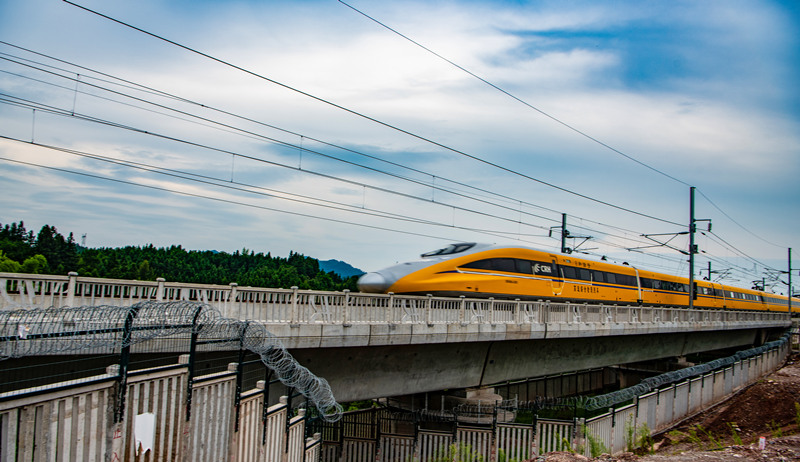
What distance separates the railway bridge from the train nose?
2.00 metres

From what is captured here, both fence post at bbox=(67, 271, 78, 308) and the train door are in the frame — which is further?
the train door

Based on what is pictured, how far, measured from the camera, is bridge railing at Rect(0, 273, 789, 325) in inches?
395

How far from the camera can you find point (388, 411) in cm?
2106

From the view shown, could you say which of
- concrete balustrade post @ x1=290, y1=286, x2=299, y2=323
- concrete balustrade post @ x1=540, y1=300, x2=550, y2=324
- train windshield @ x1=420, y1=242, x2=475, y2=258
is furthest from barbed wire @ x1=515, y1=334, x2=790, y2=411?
concrete balustrade post @ x1=290, y1=286, x2=299, y2=323

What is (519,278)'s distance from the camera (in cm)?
2352

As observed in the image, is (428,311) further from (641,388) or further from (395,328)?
(641,388)

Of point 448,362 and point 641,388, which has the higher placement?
point 448,362

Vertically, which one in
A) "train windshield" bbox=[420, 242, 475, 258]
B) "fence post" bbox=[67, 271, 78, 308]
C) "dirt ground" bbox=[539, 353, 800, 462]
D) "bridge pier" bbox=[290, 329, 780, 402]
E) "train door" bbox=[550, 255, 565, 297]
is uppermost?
"train windshield" bbox=[420, 242, 475, 258]

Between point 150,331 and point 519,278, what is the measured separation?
18.3m

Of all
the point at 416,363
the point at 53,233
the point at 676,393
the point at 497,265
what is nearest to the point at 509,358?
the point at 497,265

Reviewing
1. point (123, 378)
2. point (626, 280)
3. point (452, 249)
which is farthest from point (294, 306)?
point (626, 280)

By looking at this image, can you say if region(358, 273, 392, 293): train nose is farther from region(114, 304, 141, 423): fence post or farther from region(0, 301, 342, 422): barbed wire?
region(114, 304, 141, 423): fence post

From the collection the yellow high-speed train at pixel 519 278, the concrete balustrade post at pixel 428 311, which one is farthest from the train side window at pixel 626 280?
the concrete balustrade post at pixel 428 311

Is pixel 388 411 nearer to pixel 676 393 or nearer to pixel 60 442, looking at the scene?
pixel 676 393
